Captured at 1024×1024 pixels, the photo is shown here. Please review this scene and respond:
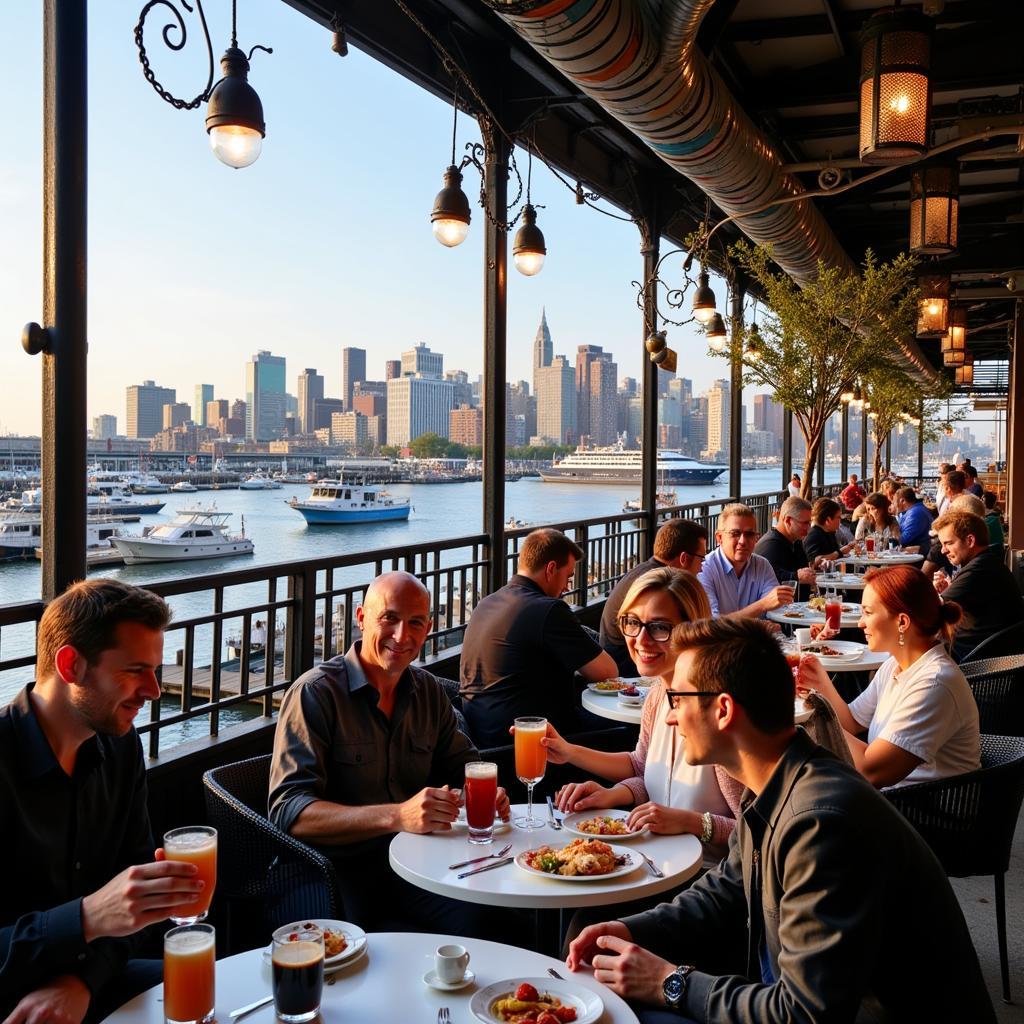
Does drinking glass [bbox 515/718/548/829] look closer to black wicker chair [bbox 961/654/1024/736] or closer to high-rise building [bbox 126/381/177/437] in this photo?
black wicker chair [bbox 961/654/1024/736]

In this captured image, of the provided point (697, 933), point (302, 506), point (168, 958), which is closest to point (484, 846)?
point (697, 933)

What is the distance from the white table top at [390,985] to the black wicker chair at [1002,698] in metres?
2.72

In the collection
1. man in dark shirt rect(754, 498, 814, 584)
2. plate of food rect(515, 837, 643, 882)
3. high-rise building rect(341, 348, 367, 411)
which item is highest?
high-rise building rect(341, 348, 367, 411)

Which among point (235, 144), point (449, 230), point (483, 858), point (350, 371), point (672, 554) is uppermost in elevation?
point (449, 230)

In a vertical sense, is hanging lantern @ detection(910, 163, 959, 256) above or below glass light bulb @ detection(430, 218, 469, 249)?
above

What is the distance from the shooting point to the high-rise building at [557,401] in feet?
29.4

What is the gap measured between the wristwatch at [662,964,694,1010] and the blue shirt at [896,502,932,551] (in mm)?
8420

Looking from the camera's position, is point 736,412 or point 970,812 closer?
point 970,812

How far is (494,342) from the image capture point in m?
5.86

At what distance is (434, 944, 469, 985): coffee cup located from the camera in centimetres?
150

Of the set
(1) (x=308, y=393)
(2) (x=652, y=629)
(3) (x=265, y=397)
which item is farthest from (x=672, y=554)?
(1) (x=308, y=393)

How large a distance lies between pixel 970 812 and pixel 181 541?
10.8 meters

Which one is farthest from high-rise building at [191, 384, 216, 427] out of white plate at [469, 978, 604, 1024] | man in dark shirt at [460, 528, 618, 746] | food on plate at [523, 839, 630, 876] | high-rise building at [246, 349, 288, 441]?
white plate at [469, 978, 604, 1024]

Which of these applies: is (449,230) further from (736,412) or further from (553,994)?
(736,412)
